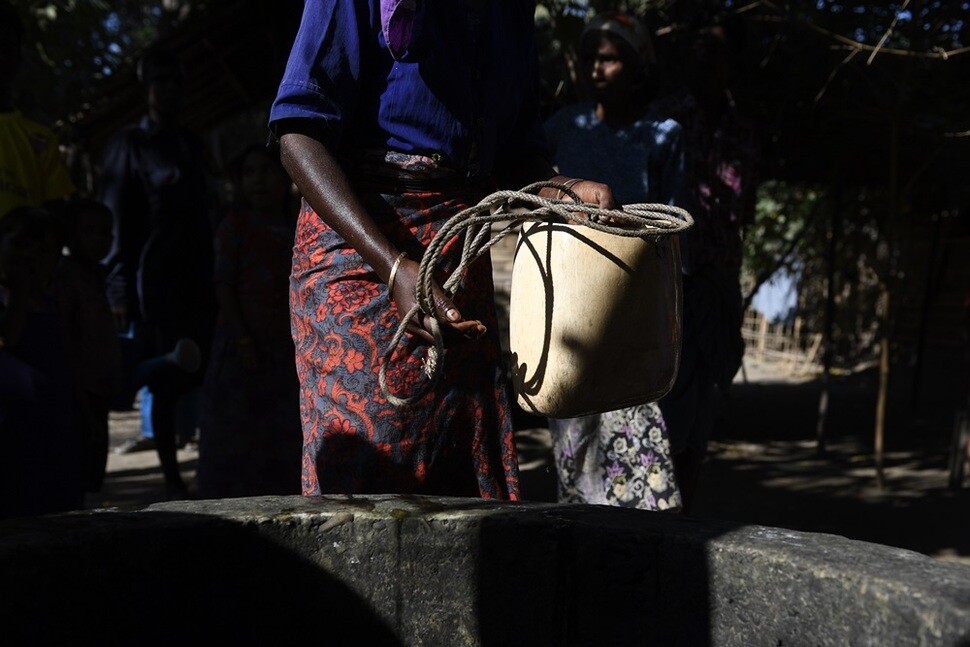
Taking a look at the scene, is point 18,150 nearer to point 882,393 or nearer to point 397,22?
point 397,22

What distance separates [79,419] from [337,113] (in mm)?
2648

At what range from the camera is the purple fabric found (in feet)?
6.63

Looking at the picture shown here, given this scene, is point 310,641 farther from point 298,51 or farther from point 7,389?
point 7,389

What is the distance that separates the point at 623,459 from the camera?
3.76 metres

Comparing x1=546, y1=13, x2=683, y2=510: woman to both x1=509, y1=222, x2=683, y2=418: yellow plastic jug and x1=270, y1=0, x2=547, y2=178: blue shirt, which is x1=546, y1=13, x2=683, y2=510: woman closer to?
x1=270, y1=0, x2=547, y2=178: blue shirt

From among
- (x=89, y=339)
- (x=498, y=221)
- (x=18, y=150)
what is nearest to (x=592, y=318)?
(x=498, y=221)

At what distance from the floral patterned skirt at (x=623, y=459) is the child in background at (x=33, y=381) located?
1621 mm

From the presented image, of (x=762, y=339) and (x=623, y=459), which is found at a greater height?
(x=762, y=339)

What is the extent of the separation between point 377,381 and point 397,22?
662 millimetres

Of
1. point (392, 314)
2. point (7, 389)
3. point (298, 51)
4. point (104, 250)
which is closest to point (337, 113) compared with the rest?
point (298, 51)

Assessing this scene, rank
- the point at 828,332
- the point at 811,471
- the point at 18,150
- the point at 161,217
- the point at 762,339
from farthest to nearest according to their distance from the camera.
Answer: the point at 762,339 → the point at 828,332 → the point at 811,471 → the point at 161,217 → the point at 18,150

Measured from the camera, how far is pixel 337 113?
2031 millimetres

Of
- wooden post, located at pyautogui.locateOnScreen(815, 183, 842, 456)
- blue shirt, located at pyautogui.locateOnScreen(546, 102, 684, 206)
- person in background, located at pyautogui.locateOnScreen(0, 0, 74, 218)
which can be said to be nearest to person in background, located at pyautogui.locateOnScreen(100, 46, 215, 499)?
person in background, located at pyautogui.locateOnScreen(0, 0, 74, 218)

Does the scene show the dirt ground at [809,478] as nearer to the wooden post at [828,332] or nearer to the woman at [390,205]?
the wooden post at [828,332]
